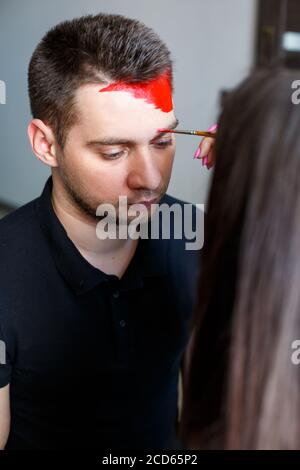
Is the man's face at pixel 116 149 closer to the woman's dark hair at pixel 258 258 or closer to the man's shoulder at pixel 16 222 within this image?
the man's shoulder at pixel 16 222

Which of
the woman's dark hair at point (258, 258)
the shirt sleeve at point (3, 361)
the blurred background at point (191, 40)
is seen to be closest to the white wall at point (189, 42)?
the blurred background at point (191, 40)

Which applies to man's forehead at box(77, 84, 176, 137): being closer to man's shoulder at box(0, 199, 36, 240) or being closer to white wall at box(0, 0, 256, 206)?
man's shoulder at box(0, 199, 36, 240)

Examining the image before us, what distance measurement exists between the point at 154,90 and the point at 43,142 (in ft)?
0.59

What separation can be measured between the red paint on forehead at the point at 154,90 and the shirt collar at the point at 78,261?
198 mm

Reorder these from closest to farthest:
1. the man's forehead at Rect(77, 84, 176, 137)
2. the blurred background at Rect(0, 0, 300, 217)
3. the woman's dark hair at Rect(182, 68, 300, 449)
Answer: the woman's dark hair at Rect(182, 68, 300, 449), the man's forehead at Rect(77, 84, 176, 137), the blurred background at Rect(0, 0, 300, 217)

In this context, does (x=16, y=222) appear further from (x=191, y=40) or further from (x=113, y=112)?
(x=191, y=40)

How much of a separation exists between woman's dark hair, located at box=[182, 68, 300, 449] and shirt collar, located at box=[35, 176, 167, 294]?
41 cm

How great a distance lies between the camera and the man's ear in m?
0.80

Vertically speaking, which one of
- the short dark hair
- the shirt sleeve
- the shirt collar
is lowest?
the shirt sleeve

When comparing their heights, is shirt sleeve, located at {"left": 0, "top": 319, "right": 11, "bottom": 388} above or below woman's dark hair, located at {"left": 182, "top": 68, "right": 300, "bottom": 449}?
below

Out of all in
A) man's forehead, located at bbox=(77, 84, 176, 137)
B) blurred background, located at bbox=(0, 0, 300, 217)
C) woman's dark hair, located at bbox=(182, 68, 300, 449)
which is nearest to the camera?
woman's dark hair, located at bbox=(182, 68, 300, 449)

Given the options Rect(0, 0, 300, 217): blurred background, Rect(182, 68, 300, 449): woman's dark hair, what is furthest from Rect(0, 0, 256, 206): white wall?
Rect(182, 68, 300, 449): woman's dark hair

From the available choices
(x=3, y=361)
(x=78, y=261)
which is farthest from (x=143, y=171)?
(x=3, y=361)

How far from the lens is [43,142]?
2.66 ft
